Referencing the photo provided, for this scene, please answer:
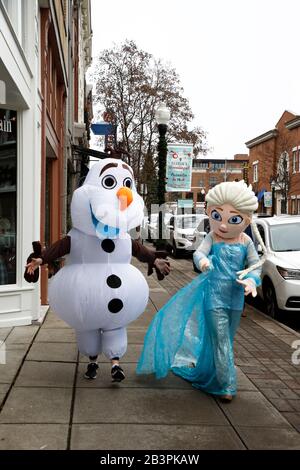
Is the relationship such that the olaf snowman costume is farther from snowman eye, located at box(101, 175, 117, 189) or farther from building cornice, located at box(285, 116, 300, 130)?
building cornice, located at box(285, 116, 300, 130)

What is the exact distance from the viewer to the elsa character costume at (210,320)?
199 inches

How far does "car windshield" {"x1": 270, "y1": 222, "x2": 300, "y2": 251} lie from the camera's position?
10.0 meters

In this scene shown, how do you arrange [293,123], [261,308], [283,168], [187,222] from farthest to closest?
[293,123] → [283,168] → [187,222] → [261,308]

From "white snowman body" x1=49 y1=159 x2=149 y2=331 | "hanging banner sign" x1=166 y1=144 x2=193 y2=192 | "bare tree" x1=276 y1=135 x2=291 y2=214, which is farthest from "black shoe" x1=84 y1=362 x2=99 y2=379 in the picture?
"bare tree" x1=276 y1=135 x2=291 y2=214

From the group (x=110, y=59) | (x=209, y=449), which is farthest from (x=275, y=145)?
(x=209, y=449)

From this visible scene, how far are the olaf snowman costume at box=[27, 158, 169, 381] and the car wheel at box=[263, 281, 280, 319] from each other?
4661 millimetres

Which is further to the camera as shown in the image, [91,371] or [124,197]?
[91,371]

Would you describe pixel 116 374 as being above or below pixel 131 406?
above

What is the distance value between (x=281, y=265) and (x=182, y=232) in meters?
14.0

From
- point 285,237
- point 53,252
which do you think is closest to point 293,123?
point 285,237

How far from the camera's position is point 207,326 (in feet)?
17.1

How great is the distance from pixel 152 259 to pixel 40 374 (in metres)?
1.56
